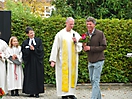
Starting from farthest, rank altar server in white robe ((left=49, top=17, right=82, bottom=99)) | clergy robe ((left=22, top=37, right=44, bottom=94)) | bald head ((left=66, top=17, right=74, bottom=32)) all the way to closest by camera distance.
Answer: clergy robe ((left=22, top=37, right=44, bottom=94))
altar server in white robe ((left=49, top=17, right=82, bottom=99))
bald head ((left=66, top=17, right=74, bottom=32))

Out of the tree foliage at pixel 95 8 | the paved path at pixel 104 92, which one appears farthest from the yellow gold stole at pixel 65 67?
the tree foliage at pixel 95 8

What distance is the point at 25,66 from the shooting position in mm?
12984

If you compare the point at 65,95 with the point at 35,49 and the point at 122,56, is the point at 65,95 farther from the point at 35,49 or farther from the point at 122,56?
the point at 122,56

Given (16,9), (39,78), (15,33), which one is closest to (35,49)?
(39,78)

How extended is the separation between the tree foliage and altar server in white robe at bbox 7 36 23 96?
5216 millimetres

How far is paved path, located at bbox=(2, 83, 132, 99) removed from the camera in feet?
42.9

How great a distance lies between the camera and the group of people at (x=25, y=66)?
1280 cm

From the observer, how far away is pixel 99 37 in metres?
10.8

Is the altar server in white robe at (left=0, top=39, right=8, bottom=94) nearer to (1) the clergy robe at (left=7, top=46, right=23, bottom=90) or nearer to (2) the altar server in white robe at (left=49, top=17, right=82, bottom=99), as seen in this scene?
(1) the clergy robe at (left=7, top=46, right=23, bottom=90)

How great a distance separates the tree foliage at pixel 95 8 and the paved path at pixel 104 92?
11.9ft

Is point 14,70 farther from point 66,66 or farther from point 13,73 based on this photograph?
point 66,66

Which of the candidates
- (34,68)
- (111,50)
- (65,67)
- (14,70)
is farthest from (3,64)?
(111,50)

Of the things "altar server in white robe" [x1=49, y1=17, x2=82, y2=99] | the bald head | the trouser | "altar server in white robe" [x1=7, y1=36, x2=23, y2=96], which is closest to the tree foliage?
"altar server in white robe" [x1=7, y1=36, x2=23, y2=96]

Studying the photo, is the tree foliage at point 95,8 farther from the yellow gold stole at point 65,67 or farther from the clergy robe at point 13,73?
the yellow gold stole at point 65,67
